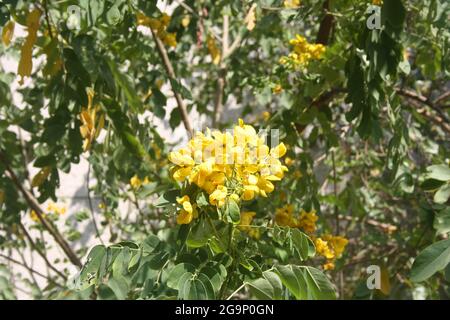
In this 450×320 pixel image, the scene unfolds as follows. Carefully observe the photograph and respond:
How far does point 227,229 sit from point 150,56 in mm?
1160

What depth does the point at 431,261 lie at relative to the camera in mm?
1083

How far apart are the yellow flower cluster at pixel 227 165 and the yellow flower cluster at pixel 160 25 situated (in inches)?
42.7

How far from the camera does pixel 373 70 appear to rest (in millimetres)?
1416

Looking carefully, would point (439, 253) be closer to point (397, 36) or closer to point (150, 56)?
point (397, 36)

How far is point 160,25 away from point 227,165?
1232mm

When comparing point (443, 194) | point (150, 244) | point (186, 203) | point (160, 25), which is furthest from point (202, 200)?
point (160, 25)

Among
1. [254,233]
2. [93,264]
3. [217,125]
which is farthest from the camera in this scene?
[217,125]

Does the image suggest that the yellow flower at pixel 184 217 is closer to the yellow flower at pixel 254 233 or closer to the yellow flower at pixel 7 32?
the yellow flower at pixel 254 233

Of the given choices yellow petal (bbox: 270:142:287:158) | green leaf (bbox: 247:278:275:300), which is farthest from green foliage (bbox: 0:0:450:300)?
yellow petal (bbox: 270:142:287:158)

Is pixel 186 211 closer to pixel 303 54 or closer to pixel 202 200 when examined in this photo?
pixel 202 200

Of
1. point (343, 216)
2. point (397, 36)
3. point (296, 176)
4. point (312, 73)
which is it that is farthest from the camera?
point (343, 216)

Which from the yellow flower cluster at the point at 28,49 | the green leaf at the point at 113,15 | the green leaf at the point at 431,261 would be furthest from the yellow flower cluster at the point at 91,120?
the green leaf at the point at 431,261

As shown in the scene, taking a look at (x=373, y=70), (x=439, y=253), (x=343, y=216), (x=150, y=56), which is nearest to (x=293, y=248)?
(x=439, y=253)

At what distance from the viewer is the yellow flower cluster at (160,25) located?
2020 millimetres
